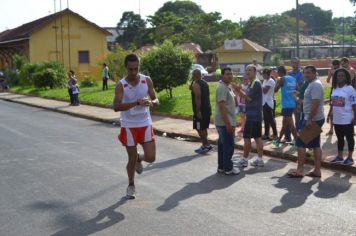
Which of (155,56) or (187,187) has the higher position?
(155,56)

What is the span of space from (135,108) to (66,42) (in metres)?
45.2

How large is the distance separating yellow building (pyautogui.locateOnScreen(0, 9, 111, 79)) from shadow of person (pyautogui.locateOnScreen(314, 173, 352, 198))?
4200 centimetres

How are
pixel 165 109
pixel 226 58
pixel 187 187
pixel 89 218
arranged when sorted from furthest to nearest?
pixel 226 58 < pixel 165 109 < pixel 187 187 < pixel 89 218

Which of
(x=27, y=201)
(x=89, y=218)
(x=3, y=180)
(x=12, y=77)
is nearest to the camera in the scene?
(x=89, y=218)

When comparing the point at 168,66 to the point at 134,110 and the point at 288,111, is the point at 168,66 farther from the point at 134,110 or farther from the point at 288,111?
the point at 134,110

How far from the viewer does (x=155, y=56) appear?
22.0 meters

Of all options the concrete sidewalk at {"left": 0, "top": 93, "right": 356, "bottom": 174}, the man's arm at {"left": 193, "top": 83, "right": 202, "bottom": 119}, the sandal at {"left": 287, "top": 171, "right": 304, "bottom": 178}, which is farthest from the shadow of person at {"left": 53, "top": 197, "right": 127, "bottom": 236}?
the man's arm at {"left": 193, "top": 83, "right": 202, "bottom": 119}

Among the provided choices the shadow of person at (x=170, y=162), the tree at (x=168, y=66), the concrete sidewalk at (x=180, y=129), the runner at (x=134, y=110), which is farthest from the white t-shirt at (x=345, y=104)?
the tree at (x=168, y=66)

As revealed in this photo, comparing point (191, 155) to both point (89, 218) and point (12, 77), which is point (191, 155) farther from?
point (12, 77)

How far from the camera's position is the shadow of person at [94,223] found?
607 centimetres

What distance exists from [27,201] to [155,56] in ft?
49.1

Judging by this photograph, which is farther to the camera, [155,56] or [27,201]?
[155,56]

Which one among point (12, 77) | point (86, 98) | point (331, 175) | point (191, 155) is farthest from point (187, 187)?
point (12, 77)

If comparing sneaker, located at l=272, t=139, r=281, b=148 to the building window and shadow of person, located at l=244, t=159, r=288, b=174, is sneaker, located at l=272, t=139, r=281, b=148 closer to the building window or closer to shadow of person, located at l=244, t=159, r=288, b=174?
shadow of person, located at l=244, t=159, r=288, b=174
